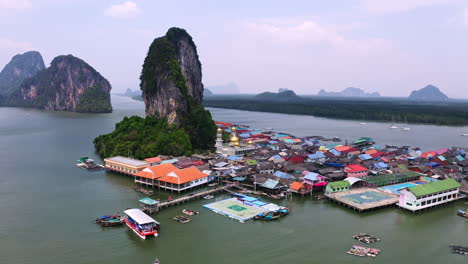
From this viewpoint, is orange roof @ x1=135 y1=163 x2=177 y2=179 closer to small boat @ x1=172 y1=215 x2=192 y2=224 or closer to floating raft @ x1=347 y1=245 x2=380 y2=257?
small boat @ x1=172 y1=215 x2=192 y2=224

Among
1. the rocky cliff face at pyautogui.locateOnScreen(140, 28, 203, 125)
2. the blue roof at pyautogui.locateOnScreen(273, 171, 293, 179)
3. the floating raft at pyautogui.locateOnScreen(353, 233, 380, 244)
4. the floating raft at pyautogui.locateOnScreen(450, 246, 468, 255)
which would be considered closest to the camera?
the floating raft at pyautogui.locateOnScreen(450, 246, 468, 255)

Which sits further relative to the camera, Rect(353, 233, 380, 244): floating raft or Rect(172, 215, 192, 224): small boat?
Rect(172, 215, 192, 224): small boat

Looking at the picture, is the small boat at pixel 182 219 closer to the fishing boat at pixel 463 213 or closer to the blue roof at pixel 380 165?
the fishing boat at pixel 463 213

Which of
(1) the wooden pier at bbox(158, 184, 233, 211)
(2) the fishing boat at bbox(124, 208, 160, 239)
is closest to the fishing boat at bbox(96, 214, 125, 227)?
(2) the fishing boat at bbox(124, 208, 160, 239)

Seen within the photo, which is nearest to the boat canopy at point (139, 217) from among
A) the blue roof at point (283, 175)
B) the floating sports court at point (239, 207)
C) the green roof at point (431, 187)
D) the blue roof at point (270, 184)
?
the floating sports court at point (239, 207)

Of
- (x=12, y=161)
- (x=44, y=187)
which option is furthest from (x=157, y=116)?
(x=44, y=187)

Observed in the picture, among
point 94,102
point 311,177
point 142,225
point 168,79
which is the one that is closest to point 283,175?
point 311,177

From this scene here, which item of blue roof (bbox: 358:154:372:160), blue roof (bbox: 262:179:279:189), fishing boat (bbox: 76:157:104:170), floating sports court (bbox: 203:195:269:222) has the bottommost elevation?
floating sports court (bbox: 203:195:269:222)

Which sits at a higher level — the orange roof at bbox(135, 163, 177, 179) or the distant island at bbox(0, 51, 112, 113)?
the distant island at bbox(0, 51, 112, 113)
